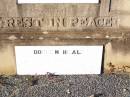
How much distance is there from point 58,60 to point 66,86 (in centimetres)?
55

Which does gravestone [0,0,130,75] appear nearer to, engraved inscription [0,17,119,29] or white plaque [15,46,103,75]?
engraved inscription [0,17,119,29]

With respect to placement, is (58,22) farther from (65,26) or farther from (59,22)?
(65,26)

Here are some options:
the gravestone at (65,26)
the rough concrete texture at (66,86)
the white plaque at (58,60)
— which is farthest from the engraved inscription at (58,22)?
the rough concrete texture at (66,86)

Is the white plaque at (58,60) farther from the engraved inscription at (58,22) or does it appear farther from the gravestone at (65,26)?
the engraved inscription at (58,22)

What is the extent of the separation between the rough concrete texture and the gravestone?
0.45 m

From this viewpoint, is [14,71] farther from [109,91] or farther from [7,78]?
[109,91]

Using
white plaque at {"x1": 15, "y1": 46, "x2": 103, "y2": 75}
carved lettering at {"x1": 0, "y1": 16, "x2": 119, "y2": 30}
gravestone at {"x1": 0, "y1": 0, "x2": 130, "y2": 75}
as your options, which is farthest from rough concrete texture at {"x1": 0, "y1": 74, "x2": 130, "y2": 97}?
carved lettering at {"x1": 0, "y1": 16, "x2": 119, "y2": 30}

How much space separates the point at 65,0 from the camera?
229 inches

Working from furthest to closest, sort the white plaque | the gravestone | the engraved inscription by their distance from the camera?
the white plaque
the engraved inscription
the gravestone

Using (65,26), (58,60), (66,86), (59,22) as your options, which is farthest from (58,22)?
(66,86)

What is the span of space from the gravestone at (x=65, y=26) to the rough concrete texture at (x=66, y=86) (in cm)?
45

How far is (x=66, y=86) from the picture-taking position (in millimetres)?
6172

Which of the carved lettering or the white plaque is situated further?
the white plaque

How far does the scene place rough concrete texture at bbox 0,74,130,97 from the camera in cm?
597
